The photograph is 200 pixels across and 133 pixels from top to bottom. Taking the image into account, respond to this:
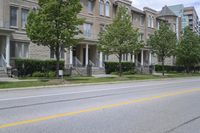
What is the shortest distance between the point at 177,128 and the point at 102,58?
114ft

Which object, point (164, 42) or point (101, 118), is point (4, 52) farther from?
point (101, 118)

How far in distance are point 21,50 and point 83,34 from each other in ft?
32.8

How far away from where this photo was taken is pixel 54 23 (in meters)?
24.3

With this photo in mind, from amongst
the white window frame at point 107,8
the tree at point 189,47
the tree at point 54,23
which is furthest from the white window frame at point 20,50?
the tree at point 189,47

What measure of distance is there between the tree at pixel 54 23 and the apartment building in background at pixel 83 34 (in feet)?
18.9

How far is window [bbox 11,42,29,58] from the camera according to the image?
31605 millimetres

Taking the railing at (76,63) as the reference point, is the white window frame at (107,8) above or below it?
above

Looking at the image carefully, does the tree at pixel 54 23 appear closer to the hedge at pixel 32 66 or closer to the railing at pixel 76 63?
the hedge at pixel 32 66

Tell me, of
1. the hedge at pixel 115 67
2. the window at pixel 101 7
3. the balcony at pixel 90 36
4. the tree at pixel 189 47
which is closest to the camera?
the balcony at pixel 90 36

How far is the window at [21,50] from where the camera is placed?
3160 cm

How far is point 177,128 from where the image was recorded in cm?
760

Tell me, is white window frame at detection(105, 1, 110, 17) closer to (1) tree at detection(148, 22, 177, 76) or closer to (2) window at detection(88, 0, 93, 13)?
(2) window at detection(88, 0, 93, 13)

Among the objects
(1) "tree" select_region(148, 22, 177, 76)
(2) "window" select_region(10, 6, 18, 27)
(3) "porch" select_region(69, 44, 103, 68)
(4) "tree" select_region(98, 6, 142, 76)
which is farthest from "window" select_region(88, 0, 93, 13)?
(2) "window" select_region(10, 6, 18, 27)

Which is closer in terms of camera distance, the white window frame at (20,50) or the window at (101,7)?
the white window frame at (20,50)
